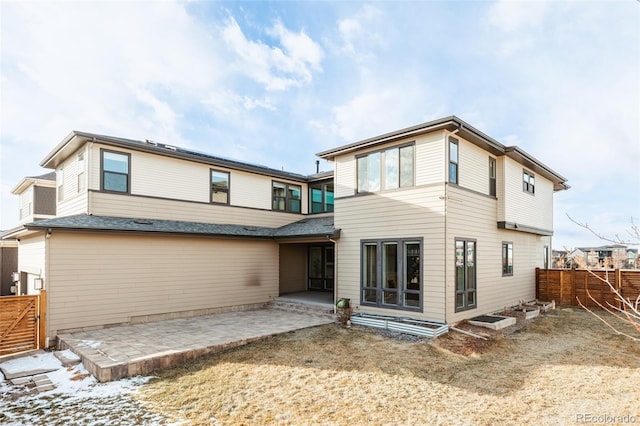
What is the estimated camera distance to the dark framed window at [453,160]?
32.8 ft

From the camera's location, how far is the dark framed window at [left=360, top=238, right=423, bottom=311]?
33.1ft

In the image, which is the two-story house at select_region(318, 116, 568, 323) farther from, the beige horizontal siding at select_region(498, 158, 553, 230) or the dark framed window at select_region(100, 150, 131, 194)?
the dark framed window at select_region(100, 150, 131, 194)

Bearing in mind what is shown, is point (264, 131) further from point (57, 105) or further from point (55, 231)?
point (55, 231)

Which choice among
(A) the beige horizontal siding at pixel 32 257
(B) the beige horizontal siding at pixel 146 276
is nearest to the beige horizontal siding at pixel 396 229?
(B) the beige horizontal siding at pixel 146 276

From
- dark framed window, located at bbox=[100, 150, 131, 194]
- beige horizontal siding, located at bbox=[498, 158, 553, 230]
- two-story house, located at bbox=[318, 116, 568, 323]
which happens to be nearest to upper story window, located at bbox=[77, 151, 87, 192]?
dark framed window, located at bbox=[100, 150, 131, 194]

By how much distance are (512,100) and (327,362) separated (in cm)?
1282

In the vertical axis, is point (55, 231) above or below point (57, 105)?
below

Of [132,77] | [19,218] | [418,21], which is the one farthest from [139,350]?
[19,218]

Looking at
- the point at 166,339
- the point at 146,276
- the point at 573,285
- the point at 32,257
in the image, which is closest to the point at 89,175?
the point at 32,257

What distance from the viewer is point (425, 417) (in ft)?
16.8

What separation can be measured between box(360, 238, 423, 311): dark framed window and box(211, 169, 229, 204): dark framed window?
238 inches

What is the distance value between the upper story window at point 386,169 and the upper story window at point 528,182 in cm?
581

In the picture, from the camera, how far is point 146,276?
11008 mm

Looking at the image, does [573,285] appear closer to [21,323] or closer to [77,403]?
[77,403]
